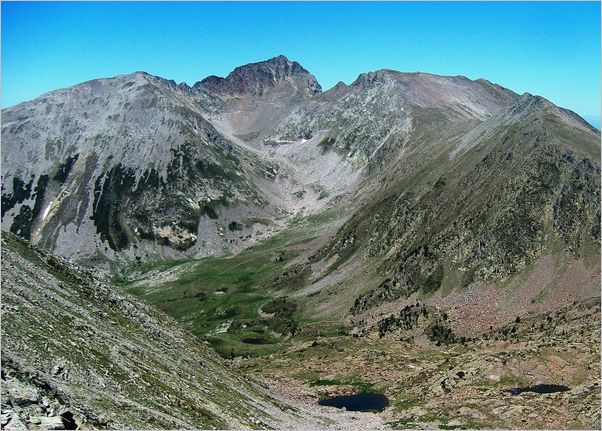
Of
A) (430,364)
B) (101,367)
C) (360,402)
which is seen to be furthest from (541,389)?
(101,367)

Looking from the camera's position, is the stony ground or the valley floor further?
the valley floor

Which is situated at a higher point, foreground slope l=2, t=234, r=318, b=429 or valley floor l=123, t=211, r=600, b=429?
foreground slope l=2, t=234, r=318, b=429

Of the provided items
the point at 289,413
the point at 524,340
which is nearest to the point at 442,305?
the point at 524,340

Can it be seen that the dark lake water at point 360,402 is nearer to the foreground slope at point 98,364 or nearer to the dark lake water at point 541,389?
the dark lake water at point 541,389

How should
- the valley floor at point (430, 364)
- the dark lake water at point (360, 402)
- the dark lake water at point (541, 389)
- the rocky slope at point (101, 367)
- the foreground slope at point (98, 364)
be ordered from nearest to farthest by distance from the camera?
1. the rocky slope at point (101, 367)
2. the foreground slope at point (98, 364)
3. the valley floor at point (430, 364)
4. the dark lake water at point (541, 389)
5. the dark lake water at point (360, 402)

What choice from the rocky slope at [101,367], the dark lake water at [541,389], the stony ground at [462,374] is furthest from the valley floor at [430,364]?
the rocky slope at [101,367]

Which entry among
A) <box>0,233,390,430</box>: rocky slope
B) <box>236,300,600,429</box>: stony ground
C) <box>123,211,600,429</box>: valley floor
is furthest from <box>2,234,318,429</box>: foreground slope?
<box>236,300,600,429</box>: stony ground

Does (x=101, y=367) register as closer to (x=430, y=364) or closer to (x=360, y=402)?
(x=360, y=402)

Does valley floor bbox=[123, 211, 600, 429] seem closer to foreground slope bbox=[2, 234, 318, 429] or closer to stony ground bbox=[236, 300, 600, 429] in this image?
stony ground bbox=[236, 300, 600, 429]

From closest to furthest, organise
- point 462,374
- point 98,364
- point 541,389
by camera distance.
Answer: point 98,364 < point 541,389 < point 462,374
